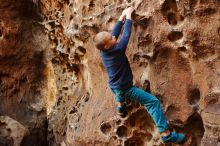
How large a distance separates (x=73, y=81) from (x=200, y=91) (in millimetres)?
2113

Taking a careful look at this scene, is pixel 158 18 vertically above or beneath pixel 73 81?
above

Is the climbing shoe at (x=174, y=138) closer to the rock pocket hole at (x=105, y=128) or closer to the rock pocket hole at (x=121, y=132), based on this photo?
the rock pocket hole at (x=121, y=132)

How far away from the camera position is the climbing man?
3.94 m

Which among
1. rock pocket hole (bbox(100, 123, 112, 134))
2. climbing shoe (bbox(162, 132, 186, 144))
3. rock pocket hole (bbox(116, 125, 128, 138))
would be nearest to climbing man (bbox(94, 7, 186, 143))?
climbing shoe (bbox(162, 132, 186, 144))

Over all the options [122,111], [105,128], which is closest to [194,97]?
[122,111]

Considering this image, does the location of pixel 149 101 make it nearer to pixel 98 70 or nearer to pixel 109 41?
pixel 109 41

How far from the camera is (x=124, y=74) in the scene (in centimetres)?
405

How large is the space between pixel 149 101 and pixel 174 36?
578mm

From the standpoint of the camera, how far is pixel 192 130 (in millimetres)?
4203

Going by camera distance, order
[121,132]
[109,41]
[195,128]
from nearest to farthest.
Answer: [109,41]
[195,128]
[121,132]

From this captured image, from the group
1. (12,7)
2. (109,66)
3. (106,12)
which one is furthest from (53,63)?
(109,66)

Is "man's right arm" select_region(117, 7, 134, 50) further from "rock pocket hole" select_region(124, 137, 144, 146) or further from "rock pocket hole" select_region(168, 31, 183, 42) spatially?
"rock pocket hole" select_region(124, 137, 144, 146)

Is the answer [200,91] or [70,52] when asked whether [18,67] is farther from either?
[200,91]

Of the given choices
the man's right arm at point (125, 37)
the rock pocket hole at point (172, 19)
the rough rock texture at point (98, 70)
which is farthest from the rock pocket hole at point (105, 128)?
the rock pocket hole at point (172, 19)
